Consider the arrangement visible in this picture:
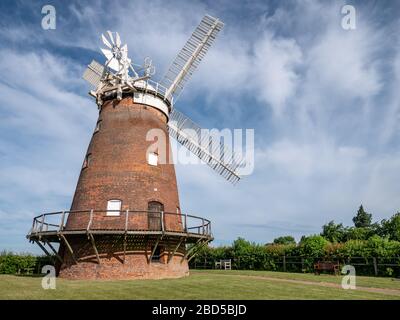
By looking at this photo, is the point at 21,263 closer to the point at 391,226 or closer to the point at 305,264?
the point at 305,264

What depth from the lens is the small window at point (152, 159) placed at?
1573cm

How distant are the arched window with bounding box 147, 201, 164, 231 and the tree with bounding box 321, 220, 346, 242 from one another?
4581cm

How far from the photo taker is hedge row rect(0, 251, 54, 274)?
22.8m

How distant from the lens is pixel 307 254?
2244 cm

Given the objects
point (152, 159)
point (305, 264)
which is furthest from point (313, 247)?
point (152, 159)

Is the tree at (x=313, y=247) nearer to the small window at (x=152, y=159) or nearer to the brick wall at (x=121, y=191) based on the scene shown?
the brick wall at (x=121, y=191)

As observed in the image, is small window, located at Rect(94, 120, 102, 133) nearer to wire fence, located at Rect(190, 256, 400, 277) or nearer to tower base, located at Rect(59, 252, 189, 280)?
tower base, located at Rect(59, 252, 189, 280)

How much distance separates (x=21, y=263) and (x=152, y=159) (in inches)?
542

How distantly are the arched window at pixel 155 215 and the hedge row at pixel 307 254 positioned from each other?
39.2ft

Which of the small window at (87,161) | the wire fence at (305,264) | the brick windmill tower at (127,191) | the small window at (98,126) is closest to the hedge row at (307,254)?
the wire fence at (305,264)

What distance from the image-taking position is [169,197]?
15.9 meters
